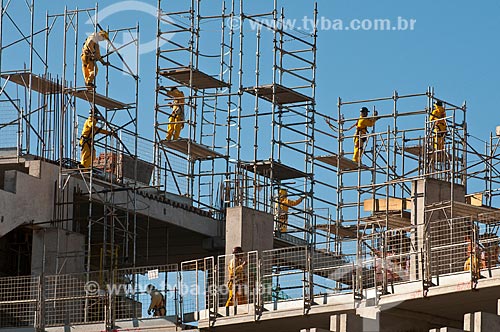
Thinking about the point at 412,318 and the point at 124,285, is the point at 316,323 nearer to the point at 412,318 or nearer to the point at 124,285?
the point at 412,318

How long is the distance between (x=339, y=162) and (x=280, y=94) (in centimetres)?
262

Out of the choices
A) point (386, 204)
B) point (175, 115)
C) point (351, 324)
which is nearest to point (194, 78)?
point (175, 115)

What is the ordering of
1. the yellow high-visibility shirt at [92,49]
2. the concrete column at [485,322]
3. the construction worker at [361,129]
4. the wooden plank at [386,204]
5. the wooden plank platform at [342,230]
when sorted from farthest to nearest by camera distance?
the wooden plank platform at [342,230], the construction worker at [361,129], the yellow high-visibility shirt at [92,49], the wooden plank at [386,204], the concrete column at [485,322]

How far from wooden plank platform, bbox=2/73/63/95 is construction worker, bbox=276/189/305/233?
24.5ft

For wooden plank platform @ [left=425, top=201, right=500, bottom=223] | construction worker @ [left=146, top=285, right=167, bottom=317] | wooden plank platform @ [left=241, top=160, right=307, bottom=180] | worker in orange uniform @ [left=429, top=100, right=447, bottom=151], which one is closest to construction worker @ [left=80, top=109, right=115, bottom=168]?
wooden plank platform @ [left=241, top=160, right=307, bottom=180]

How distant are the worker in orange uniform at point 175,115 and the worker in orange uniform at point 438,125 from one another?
327 inches

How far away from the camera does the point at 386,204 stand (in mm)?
48281

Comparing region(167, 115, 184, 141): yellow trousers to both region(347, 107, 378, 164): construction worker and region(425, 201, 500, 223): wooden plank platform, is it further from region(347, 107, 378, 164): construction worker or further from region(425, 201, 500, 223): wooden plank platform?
region(425, 201, 500, 223): wooden plank platform

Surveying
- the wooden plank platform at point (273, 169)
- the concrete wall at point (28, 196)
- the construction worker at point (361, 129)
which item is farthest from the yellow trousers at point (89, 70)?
the construction worker at point (361, 129)

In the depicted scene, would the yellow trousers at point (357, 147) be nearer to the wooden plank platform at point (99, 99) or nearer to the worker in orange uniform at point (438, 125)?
the worker in orange uniform at point (438, 125)

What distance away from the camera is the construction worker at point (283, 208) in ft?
173

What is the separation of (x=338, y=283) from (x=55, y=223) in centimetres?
835

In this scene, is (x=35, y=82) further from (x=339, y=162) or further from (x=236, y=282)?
(x=236, y=282)

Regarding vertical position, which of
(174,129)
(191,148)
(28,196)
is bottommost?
(28,196)
